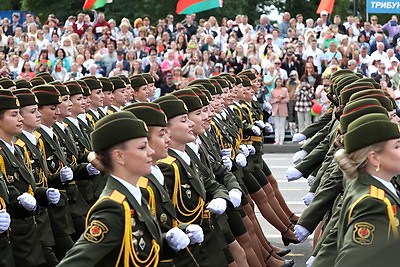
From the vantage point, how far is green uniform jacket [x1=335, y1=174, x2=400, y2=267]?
4359 mm

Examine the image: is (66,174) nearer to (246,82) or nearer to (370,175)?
(370,175)

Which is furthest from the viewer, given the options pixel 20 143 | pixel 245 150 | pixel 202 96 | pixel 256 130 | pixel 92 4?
pixel 92 4

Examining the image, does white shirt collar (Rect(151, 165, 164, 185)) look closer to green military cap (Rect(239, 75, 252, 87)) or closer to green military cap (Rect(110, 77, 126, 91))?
green military cap (Rect(110, 77, 126, 91))

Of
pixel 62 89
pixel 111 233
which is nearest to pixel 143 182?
pixel 111 233

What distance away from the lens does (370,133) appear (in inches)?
185

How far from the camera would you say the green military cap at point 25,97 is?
8.09m

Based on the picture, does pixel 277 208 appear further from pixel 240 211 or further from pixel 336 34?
pixel 336 34

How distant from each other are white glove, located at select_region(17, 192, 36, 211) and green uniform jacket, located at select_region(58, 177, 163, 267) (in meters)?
2.33

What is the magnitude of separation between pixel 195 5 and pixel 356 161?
63.2 ft

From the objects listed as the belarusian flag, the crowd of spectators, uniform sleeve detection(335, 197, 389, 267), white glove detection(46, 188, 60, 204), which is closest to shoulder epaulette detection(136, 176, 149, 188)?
uniform sleeve detection(335, 197, 389, 267)

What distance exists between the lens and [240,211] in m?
9.02

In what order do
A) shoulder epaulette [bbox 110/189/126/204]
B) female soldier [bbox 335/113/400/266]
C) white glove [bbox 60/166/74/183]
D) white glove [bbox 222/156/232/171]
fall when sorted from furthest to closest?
white glove [bbox 222/156/232/171] → white glove [bbox 60/166/74/183] → shoulder epaulette [bbox 110/189/126/204] → female soldier [bbox 335/113/400/266]

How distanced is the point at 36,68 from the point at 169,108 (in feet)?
48.8

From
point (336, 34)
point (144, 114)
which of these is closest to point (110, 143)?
point (144, 114)
